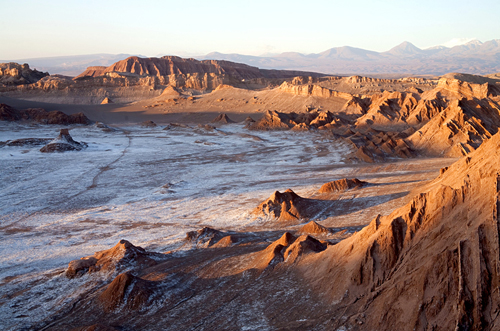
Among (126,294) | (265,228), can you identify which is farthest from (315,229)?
(126,294)

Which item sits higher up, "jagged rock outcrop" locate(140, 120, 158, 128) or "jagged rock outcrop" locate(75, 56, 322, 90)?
"jagged rock outcrop" locate(75, 56, 322, 90)

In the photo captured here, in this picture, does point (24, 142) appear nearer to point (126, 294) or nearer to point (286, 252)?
point (126, 294)

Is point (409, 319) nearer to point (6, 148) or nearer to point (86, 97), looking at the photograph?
point (6, 148)

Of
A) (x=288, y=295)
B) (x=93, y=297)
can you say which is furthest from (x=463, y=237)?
(x=93, y=297)

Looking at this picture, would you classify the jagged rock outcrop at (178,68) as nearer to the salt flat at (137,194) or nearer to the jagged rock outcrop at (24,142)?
the jagged rock outcrop at (24,142)

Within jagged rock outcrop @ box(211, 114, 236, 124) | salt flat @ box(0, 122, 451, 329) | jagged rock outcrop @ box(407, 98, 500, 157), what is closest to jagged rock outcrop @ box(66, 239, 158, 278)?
salt flat @ box(0, 122, 451, 329)

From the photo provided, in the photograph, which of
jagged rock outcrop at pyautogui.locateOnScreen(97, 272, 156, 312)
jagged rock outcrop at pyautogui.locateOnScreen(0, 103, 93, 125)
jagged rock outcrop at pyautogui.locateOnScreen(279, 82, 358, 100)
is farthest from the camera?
jagged rock outcrop at pyautogui.locateOnScreen(279, 82, 358, 100)

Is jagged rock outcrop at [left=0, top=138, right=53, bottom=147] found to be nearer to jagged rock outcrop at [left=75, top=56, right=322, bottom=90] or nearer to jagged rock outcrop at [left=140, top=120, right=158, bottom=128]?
jagged rock outcrop at [left=140, top=120, right=158, bottom=128]

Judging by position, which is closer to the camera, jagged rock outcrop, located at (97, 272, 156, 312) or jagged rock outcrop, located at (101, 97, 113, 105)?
jagged rock outcrop, located at (97, 272, 156, 312)
